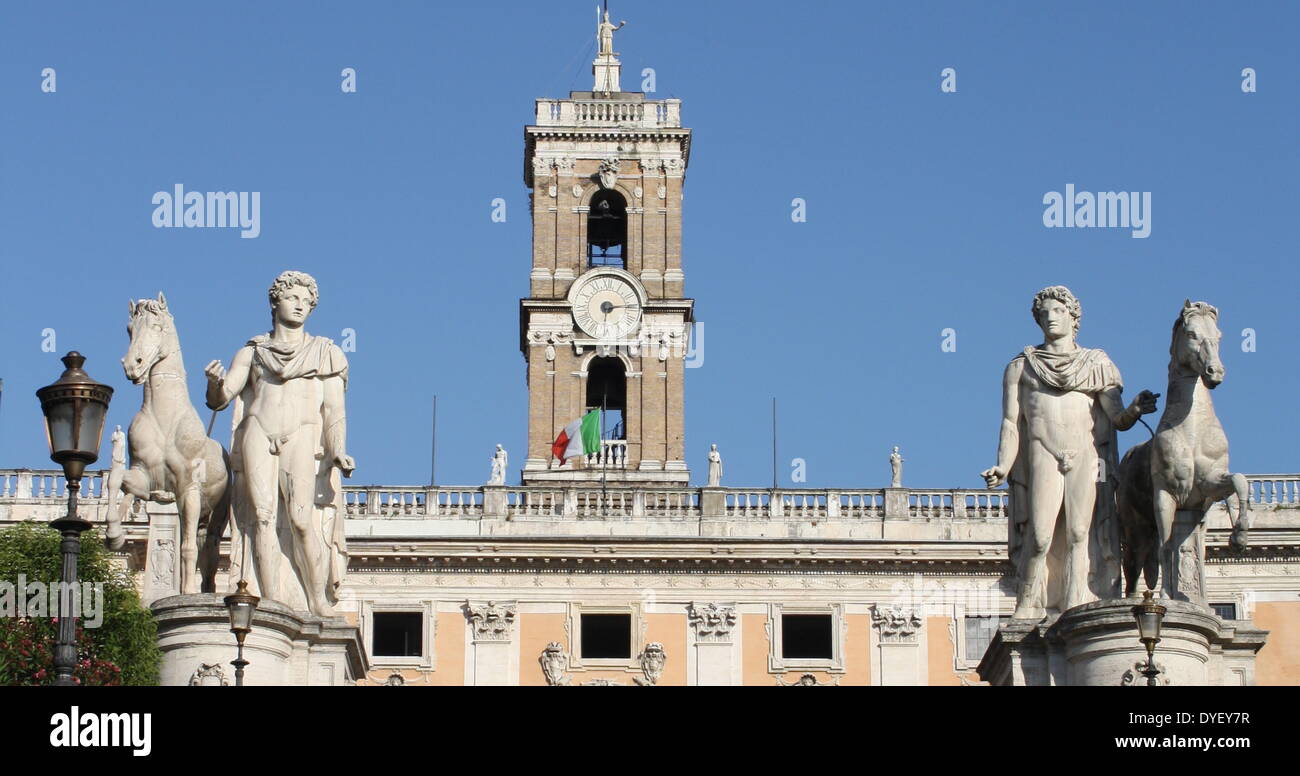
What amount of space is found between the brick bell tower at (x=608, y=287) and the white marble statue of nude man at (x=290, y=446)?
5416 cm

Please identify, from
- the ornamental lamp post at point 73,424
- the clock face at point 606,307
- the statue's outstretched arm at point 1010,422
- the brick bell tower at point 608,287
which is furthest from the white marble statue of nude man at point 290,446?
the clock face at point 606,307

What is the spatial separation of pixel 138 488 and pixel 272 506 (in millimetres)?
1769

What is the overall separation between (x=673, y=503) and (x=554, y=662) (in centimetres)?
635

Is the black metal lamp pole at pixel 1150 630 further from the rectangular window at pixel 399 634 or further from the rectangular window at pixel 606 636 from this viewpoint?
the rectangular window at pixel 399 634

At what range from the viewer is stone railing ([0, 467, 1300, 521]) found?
77.2 meters

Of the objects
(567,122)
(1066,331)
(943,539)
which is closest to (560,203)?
(567,122)

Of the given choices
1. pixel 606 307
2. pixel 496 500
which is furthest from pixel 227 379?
pixel 606 307

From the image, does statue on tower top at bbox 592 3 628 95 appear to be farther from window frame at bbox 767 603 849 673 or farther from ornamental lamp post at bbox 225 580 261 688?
ornamental lamp post at bbox 225 580 261 688

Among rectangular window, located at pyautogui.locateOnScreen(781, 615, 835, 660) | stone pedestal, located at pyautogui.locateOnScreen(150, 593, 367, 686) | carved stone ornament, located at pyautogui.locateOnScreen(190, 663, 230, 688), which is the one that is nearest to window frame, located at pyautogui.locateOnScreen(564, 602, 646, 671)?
rectangular window, located at pyautogui.locateOnScreen(781, 615, 835, 660)

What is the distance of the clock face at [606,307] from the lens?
8981 cm

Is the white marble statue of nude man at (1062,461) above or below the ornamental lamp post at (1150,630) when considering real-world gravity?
above

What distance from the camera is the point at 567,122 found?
92875 millimetres

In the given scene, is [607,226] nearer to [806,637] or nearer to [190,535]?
[806,637]
